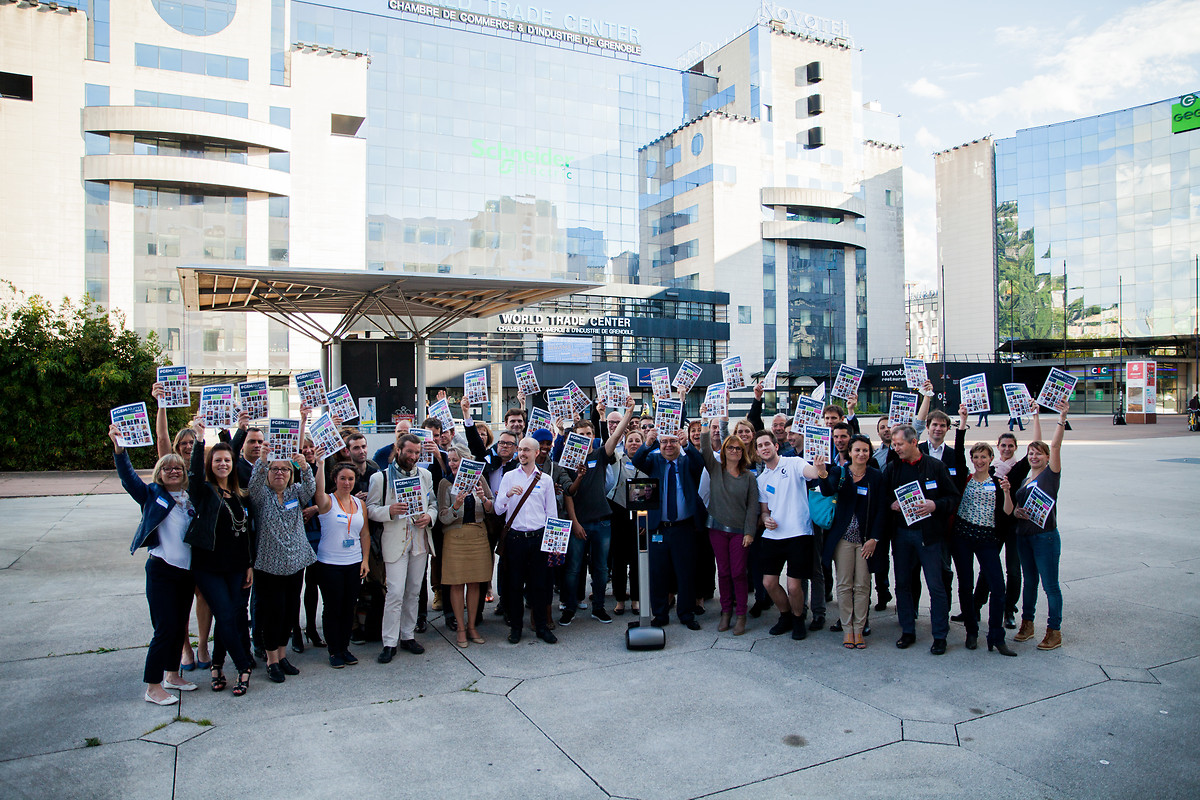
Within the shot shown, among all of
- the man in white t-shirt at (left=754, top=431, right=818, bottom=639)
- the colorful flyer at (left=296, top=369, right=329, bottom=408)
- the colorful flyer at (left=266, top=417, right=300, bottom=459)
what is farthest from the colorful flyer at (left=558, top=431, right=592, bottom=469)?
the colorful flyer at (left=296, top=369, right=329, bottom=408)

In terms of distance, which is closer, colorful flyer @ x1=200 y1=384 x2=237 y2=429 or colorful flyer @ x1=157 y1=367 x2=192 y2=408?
colorful flyer @ x1=157 y1=367 x2=192 y2=408

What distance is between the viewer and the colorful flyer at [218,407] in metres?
6.95

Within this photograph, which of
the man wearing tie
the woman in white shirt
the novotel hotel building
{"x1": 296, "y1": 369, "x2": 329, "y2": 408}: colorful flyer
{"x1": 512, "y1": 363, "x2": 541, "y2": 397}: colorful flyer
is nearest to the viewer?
the woman in white shirt

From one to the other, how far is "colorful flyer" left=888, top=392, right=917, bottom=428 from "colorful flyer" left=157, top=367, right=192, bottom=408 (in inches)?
277

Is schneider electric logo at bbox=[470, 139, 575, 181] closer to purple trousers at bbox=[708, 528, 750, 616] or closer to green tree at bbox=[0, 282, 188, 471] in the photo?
green tree at bbox=[0, 282, 188, 471]


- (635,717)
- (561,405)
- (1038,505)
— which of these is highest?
(561,405)

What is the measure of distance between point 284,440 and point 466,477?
5.23 feet

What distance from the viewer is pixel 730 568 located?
7.20 metres

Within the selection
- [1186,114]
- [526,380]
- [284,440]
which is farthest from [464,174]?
[1186,114]

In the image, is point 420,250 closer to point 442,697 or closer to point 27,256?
point 27,256

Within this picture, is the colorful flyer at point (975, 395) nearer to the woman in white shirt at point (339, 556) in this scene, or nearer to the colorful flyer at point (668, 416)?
the colorful flyer at point (668, 416)

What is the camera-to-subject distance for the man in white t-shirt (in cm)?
685

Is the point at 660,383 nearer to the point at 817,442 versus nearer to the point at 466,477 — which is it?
the point at 817,442

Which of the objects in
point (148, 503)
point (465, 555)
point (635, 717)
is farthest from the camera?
point (465, 555)
